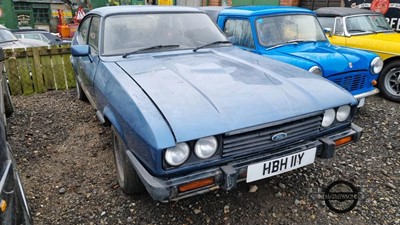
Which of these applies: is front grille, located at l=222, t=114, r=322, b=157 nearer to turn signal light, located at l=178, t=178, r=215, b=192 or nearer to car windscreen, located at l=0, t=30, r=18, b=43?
turn signal light, located at l=178, t=178, r=215, b=192

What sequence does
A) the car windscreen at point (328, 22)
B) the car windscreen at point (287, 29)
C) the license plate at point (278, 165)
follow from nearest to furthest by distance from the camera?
the license plate at point (278, 165) < the car windscreen at point (287, 29) < the car windscreen at point (328, 22)

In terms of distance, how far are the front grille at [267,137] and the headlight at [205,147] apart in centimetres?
7

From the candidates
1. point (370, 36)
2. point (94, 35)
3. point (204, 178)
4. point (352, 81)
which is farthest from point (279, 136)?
point (370, 36)

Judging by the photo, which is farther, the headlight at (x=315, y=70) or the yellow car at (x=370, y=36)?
the yellow car at (x=370, y=36)

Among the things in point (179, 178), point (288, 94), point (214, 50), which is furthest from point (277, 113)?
point (214, 50)

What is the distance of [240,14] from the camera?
4.76 m

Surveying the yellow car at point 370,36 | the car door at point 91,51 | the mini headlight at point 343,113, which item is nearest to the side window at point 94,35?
the car door at point 91,51

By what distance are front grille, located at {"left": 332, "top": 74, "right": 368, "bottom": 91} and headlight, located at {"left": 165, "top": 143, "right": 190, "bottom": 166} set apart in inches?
117

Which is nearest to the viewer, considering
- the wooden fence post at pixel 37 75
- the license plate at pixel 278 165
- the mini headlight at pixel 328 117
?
the license plate at pixel 278 165

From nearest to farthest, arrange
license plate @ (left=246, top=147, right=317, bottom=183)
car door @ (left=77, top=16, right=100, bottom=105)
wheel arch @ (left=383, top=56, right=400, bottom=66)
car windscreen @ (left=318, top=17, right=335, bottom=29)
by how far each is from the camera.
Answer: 1. license plate @ (left=246, top=147, right=317, bottom=183)
2. car door @ (left=77, top=16, right=100, bottom=105)
3. wheel arch @ (left=383, top=56, right=400, bottom=66)
4. car windscreen @ (left=318, top=17, right=335, bottom=29)

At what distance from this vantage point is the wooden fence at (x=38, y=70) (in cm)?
545

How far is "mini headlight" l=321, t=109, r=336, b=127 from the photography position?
2338 millimetres

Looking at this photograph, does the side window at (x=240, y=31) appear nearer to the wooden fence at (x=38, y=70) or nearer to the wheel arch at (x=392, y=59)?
the wheel arch at (x=392, y=59)

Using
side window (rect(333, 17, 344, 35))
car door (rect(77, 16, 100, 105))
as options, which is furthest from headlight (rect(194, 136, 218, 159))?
side window (rect(333, 17, 344, 35))
